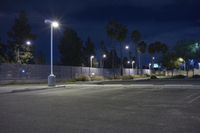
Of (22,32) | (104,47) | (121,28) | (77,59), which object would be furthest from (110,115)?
(104,47)

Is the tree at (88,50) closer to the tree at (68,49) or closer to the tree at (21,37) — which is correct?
the tree at (68,49)

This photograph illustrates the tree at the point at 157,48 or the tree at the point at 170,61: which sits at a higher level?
the tree at the point at 157,48

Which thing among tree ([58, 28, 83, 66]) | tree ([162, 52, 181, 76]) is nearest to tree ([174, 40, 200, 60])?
tree ([162, 52, 181, 76])

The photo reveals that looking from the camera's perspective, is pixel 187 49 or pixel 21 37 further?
pixel 187 49

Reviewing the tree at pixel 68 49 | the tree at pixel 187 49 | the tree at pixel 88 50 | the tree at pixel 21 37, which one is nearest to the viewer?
the tree at pixel 21 37

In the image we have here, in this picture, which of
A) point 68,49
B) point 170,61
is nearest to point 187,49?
point 170,61

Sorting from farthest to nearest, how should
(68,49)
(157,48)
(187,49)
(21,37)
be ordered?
(157,48) < (68,49) < (187,49) < (21,37)

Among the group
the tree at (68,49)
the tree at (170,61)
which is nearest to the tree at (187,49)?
the tree at (170,61)

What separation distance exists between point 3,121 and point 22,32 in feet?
205

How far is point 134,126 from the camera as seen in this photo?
9.96 m

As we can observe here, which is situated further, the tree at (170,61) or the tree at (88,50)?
the tree at (88,50)

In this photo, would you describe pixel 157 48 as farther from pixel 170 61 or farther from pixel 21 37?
pixel 21 37

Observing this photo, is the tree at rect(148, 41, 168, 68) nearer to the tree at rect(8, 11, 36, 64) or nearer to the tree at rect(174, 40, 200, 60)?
the tree at rect(174, 40, 200, 60)

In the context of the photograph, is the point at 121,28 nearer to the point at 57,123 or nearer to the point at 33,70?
the point at 33,70
